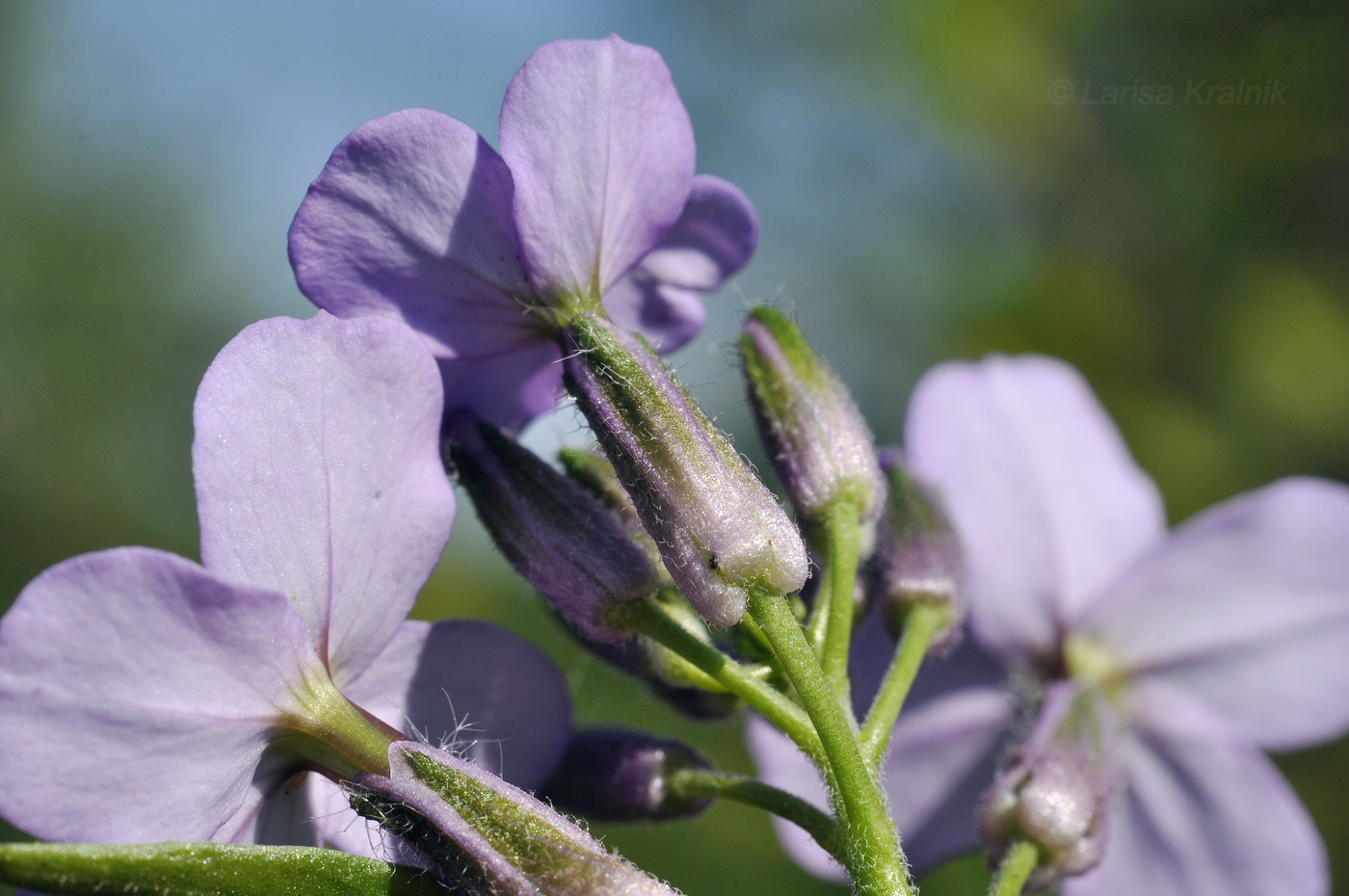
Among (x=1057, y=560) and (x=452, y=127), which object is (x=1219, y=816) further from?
(x=452, y=127)

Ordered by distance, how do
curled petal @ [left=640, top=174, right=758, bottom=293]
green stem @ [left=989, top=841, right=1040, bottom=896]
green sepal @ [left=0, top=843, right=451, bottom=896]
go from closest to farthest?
green sepal @ [left=0, top=843, right=451, bottom=896] < green stem @ [left=989, top=841, right=1040, bottom=896] < curled petal @ [left=640, top=174, right=758, bottom=293]

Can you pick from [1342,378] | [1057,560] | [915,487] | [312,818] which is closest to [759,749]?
[915,487]

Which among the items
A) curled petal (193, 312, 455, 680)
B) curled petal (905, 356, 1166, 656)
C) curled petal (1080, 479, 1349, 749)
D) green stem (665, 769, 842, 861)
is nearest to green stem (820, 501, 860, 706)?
green stem (665, 769, 842, 861)

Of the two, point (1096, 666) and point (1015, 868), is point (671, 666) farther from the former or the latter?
point (1096, 666)

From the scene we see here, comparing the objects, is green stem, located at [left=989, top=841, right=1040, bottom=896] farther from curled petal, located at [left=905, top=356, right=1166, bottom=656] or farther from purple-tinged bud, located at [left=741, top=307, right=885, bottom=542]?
curled petal, located at [left=905, top=356, right=1166, bottom=656]

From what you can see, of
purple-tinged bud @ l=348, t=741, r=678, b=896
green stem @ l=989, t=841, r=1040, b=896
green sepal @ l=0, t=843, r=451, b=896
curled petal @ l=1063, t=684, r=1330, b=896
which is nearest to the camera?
green sepal @ l=0, t=843, r=451, b=896

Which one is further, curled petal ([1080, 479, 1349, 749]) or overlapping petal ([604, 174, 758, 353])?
curled petal ([1080, 479, 1349, 749])
